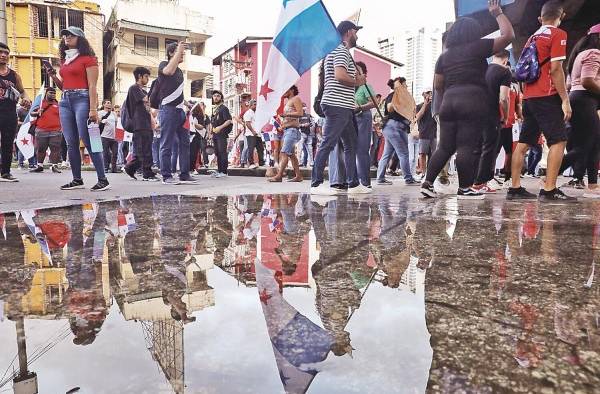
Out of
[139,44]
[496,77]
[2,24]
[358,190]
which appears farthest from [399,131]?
[139,44]

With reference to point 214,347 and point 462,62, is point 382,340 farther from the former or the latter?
point 462,62

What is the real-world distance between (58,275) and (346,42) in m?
4.26

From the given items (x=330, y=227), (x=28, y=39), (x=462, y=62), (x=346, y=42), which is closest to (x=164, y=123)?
(x=346, y=42)

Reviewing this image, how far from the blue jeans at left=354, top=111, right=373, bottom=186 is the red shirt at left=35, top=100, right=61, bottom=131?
24.8 ft

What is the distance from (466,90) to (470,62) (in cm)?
25

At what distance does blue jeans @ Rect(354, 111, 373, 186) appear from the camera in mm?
5783

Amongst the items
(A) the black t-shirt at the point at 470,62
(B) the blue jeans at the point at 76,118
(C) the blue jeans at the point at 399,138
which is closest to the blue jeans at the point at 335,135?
(A) the black t-shirt at the point at 470,62

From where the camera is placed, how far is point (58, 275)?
5.43ft

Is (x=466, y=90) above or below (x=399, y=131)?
A: above

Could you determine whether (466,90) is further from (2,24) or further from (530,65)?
(2,24)

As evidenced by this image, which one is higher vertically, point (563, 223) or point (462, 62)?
point (462, 62)

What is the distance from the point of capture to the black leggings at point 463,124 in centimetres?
447

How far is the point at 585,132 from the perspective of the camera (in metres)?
5.07

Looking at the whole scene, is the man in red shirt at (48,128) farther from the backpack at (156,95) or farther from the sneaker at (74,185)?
the sneaker at (74,185)
